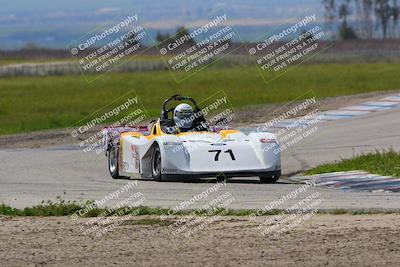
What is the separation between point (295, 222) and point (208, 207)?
6.32ft

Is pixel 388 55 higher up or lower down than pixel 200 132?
lower down

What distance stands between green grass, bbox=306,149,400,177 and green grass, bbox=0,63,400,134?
16.1 m

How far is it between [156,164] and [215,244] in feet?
Result: 27.8

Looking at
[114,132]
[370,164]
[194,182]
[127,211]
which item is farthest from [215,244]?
[114,132]

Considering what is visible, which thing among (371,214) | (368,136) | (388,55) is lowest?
(388,55)

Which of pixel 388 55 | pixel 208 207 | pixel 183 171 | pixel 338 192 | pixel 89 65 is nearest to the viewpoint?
pixel 208 207

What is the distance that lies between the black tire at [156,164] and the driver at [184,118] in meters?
0.85

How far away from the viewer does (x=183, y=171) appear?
19562 millimetres

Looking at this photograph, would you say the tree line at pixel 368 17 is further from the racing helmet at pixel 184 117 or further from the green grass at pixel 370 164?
the racing helmet at pixel 184 117

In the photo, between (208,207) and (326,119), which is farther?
(326,119)

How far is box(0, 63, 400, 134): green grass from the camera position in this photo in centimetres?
4412

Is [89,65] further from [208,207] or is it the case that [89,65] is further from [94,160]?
[208,207]

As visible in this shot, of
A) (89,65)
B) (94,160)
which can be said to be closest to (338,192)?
(94,160)

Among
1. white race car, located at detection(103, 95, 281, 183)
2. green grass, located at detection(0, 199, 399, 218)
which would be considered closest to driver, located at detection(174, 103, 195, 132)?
white race car, located at detection(103, 95, 281, 183)
